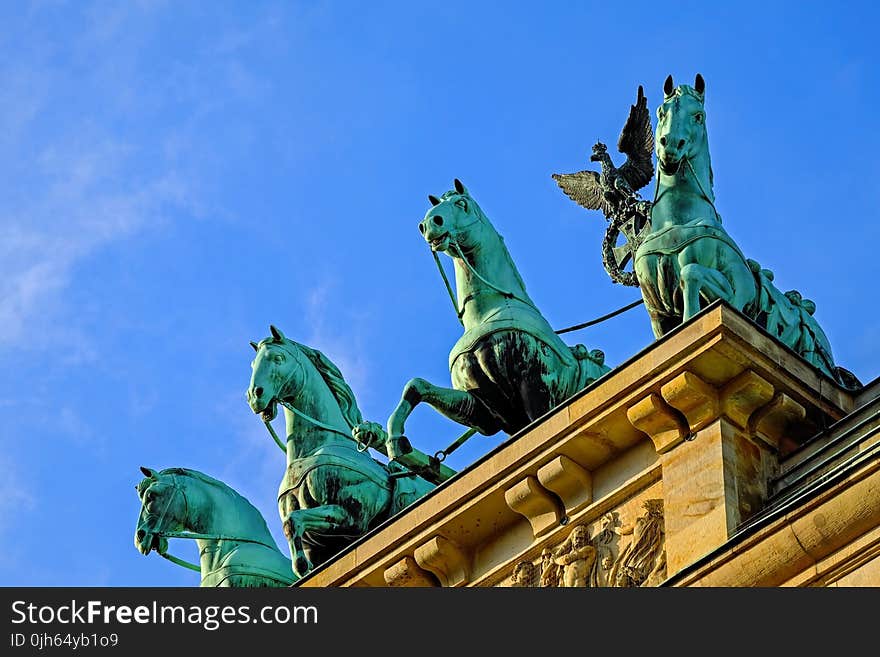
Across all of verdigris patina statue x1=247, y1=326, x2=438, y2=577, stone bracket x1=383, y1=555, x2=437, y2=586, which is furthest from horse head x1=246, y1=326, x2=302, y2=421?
stone bracket x1=383, y1=555, x2=437, y2=586

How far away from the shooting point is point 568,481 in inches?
884

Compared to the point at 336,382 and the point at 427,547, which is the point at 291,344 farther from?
the point at 427,547

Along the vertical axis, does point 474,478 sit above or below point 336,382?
below

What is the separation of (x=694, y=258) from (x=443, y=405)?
106 inches

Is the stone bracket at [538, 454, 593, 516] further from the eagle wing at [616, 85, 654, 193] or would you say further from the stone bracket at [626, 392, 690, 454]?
the eagle wing at [616, 85, 654, 193]

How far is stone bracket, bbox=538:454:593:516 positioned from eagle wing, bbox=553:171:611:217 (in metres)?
5.75

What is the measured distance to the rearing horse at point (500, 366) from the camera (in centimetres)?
2458

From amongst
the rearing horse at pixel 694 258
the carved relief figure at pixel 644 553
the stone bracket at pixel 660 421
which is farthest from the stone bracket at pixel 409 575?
the rearing horse at pixel 694 258

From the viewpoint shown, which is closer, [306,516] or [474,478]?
[474,478]

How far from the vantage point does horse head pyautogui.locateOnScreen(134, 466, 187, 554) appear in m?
27.2

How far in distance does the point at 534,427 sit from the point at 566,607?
11.5ft

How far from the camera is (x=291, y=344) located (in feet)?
89.6

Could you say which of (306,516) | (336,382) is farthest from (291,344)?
(306,516)

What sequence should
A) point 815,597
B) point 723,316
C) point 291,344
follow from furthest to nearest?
point 291,344
point 723,316
point 815,597
